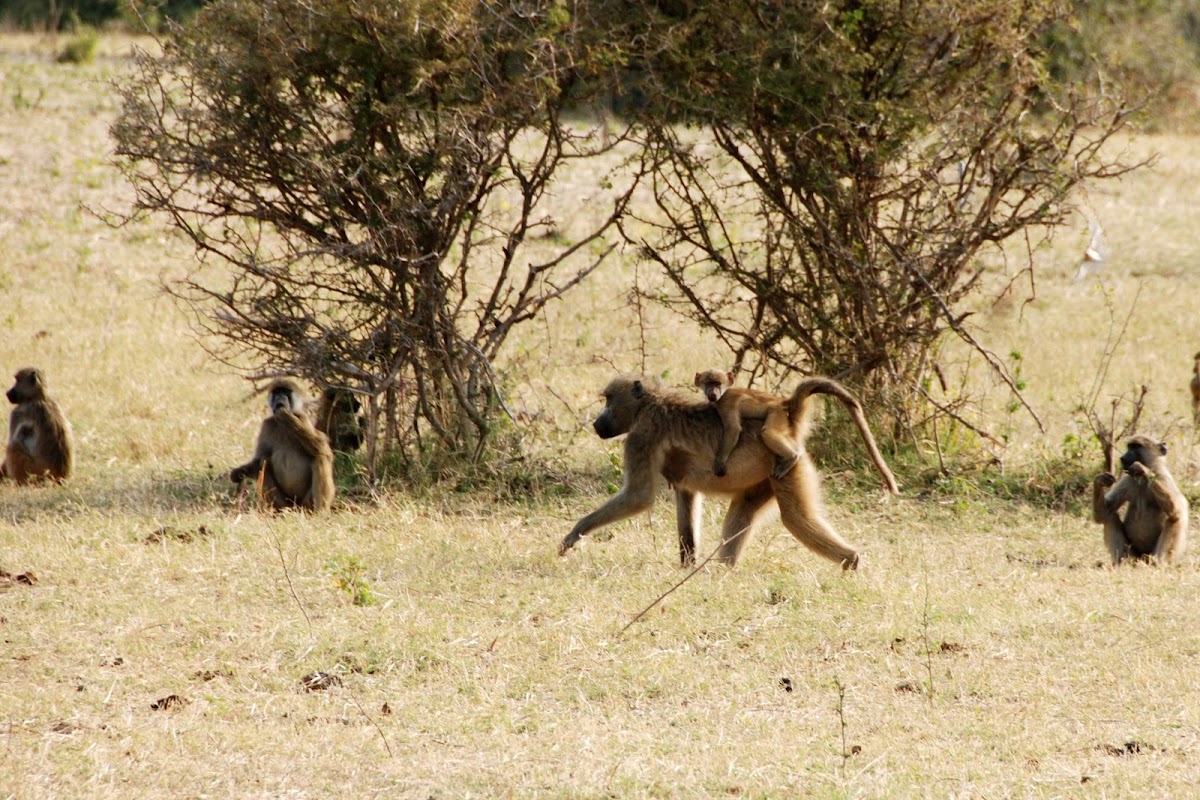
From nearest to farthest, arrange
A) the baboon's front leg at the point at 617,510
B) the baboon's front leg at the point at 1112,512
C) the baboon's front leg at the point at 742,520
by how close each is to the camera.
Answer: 1. the baboon's front leg at the point at 617,510
2. the baboon's front leg at the point at 742,520
3. the baboon's front leg at the point at 1112,512

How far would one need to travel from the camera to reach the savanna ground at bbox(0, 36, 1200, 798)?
18.2 feet

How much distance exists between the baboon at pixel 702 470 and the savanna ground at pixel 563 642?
9.3 inches

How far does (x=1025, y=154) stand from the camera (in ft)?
34.9

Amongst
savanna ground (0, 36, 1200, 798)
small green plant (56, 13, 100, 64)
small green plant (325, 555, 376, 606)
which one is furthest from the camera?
small green plant (56, 13, 100, 64)

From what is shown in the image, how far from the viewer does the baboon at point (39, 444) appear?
10.8 m

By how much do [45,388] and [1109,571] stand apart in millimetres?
7725

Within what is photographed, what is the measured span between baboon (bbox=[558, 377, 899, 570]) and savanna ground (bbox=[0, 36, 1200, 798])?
0.77ft

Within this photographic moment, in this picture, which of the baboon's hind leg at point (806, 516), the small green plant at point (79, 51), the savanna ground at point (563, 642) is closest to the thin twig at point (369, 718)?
the savanna ground at point (563, 642)

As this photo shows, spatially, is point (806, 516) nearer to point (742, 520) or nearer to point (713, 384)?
point (742, 520)

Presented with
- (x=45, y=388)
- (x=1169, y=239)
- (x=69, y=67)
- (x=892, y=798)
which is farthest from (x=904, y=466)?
(x=69, y=67)

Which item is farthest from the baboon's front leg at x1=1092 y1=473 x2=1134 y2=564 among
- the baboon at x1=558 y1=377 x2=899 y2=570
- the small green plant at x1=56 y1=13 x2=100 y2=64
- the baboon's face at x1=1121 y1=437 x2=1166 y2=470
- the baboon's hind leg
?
the small green plant at x1=56 y1=13 x2=100 y2=64

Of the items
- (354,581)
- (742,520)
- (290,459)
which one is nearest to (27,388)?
(290,459)

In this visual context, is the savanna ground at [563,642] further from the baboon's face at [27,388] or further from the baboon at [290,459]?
the baboon's face at [27,388]

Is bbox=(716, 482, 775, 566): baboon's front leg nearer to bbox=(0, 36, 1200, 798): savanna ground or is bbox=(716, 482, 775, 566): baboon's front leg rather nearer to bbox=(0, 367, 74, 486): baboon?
bbox=(0, 36, 1200, 798): savanna ground
